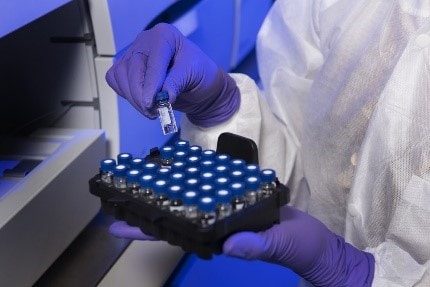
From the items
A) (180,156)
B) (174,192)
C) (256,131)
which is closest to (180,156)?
(180,156)

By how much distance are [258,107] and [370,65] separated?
0.70ft

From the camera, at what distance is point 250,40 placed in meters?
1.70

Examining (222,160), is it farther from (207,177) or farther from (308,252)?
(308,252)

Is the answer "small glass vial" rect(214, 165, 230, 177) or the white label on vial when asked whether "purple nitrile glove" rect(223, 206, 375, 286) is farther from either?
the white label on vial

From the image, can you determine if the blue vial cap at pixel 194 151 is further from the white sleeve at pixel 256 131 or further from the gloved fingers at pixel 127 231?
the white sleeve at pixel 256 131

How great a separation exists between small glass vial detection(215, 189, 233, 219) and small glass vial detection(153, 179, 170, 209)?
0.06 meters

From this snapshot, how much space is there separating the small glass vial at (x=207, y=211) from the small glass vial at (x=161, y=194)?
47mm

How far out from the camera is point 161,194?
25.6 inches

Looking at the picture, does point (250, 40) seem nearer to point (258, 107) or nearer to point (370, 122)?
point (258, 107)

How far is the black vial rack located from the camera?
59 centimetres

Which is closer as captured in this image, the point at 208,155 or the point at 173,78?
the point at 208,155

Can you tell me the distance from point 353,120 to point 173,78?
299mm

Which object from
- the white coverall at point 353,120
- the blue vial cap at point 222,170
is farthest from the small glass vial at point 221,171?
the white coverall at point 353,120

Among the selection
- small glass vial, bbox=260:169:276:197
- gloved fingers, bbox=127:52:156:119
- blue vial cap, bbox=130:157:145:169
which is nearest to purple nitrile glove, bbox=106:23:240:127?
gloved fingers, bbox=127:52:156:119
